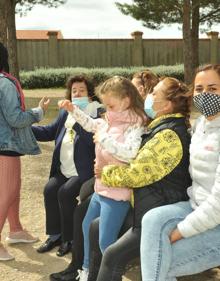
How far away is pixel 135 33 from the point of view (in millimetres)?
25688

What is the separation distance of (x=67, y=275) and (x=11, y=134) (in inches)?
46.1

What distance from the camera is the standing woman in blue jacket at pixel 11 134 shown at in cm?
399

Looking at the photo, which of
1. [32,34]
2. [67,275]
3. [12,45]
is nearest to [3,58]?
[67,275]

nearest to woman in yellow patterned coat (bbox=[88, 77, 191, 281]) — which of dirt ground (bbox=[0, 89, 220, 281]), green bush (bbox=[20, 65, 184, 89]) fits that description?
dirt ground (bbox=[0, 89, 220, 281])

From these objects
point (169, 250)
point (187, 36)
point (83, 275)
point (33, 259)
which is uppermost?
point (187, 36)

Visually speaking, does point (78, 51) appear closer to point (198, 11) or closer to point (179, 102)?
point (198, 11)

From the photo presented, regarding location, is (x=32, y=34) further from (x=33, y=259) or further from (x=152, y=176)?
(x=152, y=176)

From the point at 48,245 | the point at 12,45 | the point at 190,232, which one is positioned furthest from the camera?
the point at 12,45

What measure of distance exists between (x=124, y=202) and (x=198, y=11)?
1646 cm

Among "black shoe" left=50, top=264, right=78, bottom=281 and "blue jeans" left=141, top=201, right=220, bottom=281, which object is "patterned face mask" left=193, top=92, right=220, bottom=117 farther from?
"black shoe" left=50, top=264, right=78, bottom=281

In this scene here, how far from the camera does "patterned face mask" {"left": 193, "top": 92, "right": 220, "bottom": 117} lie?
2.86 metres

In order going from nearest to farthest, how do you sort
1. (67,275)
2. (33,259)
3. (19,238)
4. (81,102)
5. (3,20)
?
1. (67,275)
2. (81,102)
3. (33,259)
4. (19,238)
5. (3,20)

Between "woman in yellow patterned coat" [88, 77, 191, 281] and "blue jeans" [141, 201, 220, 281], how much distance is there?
18cm

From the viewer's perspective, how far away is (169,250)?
9.05 feet
